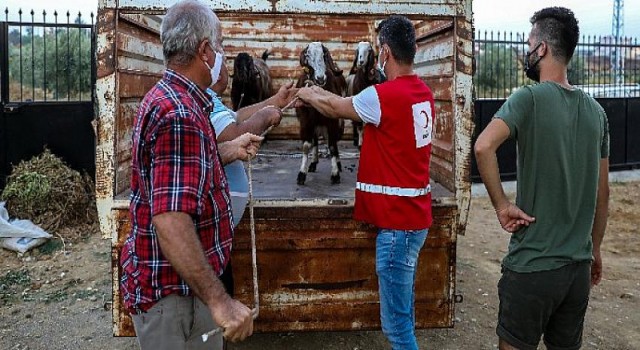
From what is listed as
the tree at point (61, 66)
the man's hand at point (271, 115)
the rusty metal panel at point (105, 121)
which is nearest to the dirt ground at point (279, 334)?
the rusty metal panel at point (105, 121)

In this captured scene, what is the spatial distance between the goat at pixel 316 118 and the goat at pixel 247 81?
143cm

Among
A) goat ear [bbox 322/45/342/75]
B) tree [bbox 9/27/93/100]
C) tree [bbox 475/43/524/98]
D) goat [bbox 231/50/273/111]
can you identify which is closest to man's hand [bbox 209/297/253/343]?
goat ear [bbox 322/45/342/75]

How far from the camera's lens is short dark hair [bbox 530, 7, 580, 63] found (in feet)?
9.45

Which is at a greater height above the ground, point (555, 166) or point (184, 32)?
point (184, 32)

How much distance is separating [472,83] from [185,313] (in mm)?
2351

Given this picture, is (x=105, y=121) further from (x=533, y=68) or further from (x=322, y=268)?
(x=533, y=68)

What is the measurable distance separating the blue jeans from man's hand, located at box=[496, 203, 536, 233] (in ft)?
1.93

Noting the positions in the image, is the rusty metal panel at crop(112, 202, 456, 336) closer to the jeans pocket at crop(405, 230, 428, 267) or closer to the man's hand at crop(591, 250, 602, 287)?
the jeans pocket at crop(405, 230, 428, 267)

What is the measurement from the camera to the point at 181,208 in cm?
198

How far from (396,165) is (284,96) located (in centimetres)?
98

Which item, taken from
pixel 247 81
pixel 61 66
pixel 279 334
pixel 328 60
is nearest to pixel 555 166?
pixel 279 334

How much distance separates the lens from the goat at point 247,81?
707 cm

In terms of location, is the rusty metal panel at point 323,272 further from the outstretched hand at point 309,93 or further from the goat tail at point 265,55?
the goat tail at point 265,55

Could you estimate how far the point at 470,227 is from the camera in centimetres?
899
